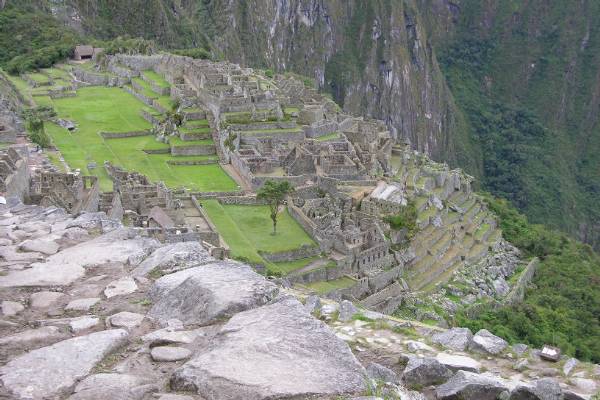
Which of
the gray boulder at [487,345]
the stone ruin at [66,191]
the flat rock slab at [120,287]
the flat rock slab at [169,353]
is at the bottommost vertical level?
the stone ruin at [66,191]

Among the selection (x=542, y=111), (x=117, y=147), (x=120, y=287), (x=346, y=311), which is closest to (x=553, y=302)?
(x=117, y=147)

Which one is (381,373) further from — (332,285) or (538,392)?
(332,285)

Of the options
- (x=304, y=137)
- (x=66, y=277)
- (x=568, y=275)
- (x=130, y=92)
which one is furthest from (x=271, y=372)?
(x=130, y=92)

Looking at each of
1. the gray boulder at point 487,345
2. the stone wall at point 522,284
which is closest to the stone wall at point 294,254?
the stone wall at point 522,284

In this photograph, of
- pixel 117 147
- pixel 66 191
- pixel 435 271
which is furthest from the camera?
pixel 117 147

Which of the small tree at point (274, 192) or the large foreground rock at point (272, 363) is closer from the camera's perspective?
the large foreground rock at point (272, 363)

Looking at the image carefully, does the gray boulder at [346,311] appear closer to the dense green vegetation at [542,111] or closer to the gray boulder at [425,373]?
the gray boulder at [425,373]
